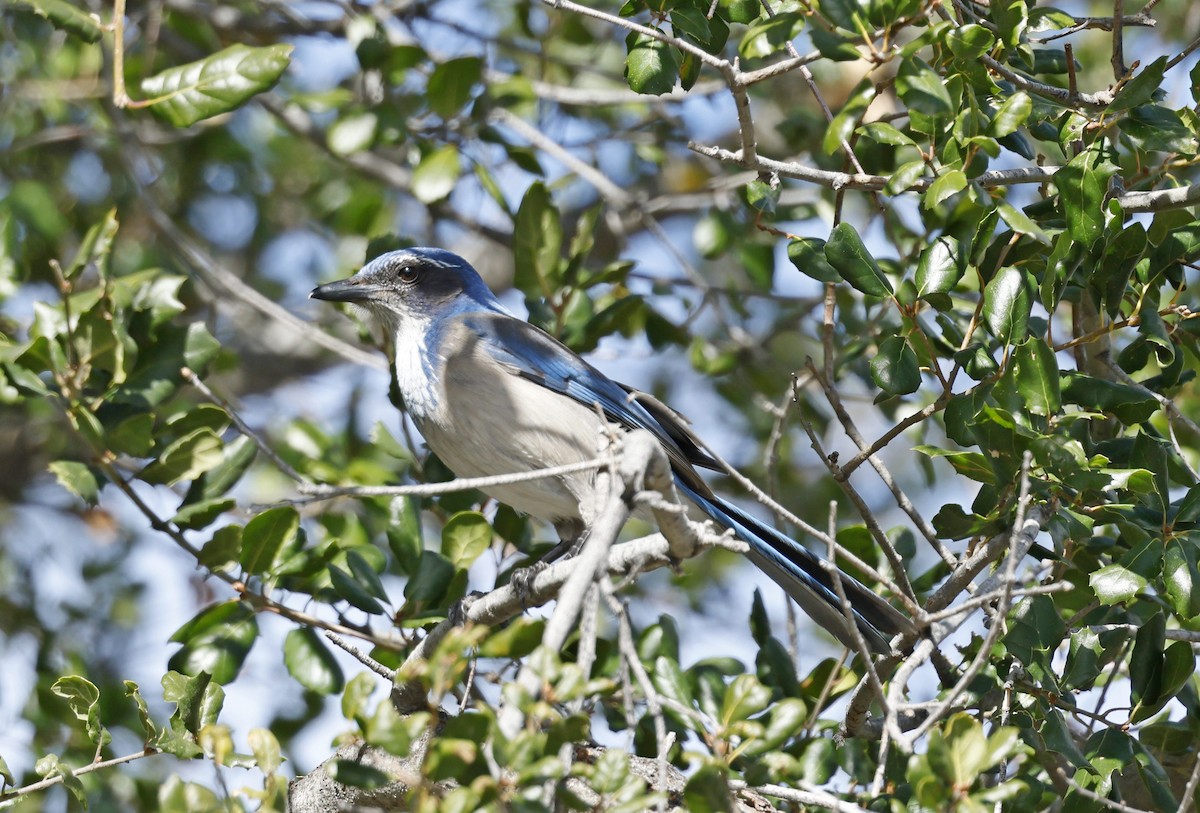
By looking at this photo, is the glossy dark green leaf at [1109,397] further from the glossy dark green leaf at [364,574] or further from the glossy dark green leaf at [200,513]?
the glossy dark green leaf at [200,513]

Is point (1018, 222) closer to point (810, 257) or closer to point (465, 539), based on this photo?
point (810, 257)

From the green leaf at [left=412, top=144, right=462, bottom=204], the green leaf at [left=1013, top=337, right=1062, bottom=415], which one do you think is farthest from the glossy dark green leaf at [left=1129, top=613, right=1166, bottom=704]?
the green leaf at [left=412, top=144, right=462, bottom=204]

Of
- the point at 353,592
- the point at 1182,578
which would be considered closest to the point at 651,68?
the point at 353,592

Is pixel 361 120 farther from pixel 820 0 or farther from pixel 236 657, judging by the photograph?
pixel 820 0

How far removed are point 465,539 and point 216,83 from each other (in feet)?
5.71

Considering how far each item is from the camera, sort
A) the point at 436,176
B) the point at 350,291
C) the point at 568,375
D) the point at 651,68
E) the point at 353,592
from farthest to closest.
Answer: the point at 350,291
the point at 436,176
the point at 568,375
the point at 353,592
the point at 651,68

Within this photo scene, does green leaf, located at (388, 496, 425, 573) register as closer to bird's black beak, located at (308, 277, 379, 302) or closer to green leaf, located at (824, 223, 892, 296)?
bird's black beak, located at (308, 277, 379, 302)

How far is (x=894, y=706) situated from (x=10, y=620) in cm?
491

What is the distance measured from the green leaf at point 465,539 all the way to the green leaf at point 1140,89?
7.21ft

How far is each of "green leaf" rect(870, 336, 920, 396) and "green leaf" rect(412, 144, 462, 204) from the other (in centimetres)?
219

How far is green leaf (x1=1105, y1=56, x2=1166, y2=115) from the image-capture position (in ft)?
10.2

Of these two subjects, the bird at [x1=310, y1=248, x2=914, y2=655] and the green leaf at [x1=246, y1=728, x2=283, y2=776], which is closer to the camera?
the green leaf at [x1=246, y1=728, x2=283, y2=776]

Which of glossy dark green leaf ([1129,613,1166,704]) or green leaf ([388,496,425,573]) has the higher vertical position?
glossy dark green leaf ([1129,613,1166,704])

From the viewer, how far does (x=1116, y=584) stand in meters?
3.08
